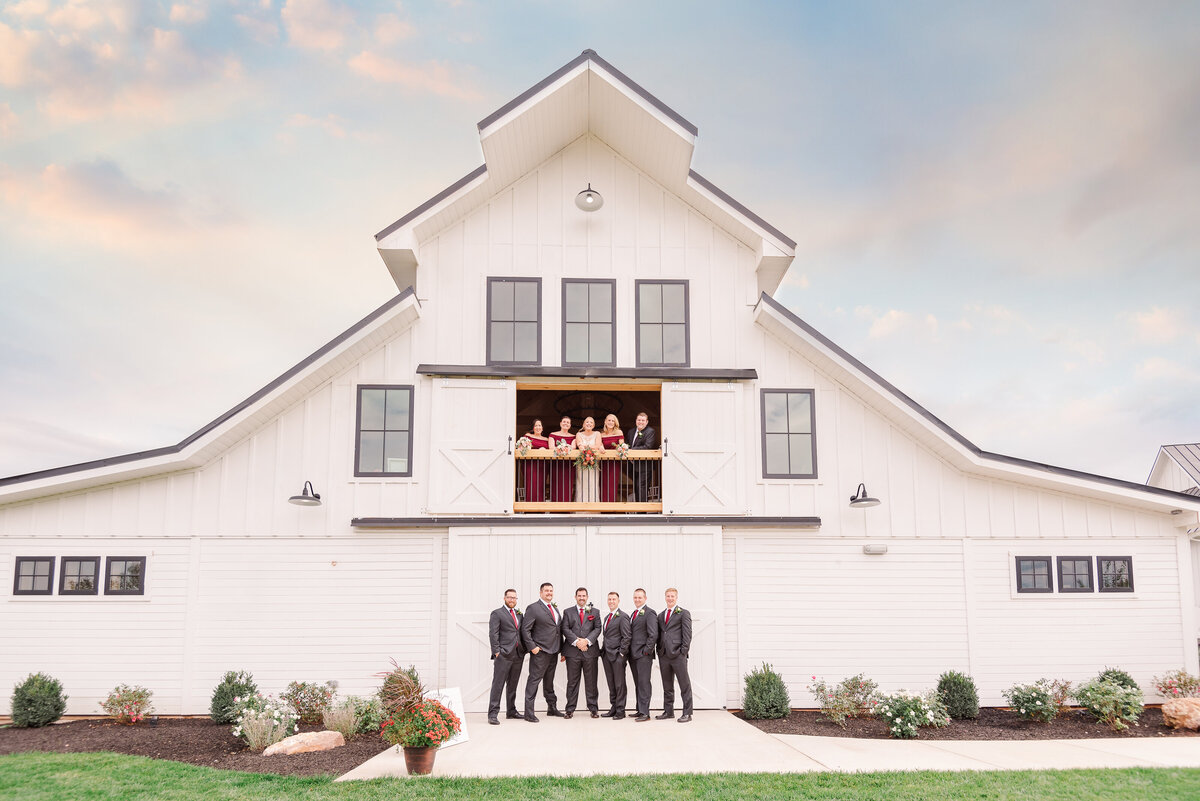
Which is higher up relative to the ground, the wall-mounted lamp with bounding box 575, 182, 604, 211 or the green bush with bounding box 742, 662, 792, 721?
the wall-mounted lamp with bounding box 575, 182, 604, 211

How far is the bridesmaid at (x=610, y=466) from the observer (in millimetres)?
14008

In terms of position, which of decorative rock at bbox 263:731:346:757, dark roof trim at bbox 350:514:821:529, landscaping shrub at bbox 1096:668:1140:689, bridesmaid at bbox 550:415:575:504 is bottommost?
decorative rock at bbox 263:731:346:757

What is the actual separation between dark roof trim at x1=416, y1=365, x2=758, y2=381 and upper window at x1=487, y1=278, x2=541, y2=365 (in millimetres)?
251

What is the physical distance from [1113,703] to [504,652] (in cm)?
877

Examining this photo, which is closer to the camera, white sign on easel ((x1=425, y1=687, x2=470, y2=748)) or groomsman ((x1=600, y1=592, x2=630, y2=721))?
white sign on easel ((x1=425, y1=687, x2=470, y2=748))

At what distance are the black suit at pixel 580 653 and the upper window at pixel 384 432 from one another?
3575 millimetres

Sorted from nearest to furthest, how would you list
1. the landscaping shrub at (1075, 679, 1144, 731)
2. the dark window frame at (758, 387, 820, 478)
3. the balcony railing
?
the landscaping shrub at (1075, 679, 1144, 731) < the balcony railing < the dark window frame at (758, 387, 820, 478)

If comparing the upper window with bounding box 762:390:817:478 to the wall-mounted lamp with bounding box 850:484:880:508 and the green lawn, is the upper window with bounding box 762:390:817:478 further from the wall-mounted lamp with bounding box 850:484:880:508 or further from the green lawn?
the green lawn

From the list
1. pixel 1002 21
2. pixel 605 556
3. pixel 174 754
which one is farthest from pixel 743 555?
pixel 1002 21

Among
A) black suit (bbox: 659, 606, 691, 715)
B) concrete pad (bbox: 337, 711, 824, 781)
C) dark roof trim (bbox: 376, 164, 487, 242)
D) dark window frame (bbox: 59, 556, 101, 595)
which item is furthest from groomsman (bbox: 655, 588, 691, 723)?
dark window frame (bbox: 59, 556, 101, 595)

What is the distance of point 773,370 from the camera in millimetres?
14070

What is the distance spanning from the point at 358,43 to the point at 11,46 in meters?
5.77

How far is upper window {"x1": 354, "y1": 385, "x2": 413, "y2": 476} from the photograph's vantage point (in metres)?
13.4

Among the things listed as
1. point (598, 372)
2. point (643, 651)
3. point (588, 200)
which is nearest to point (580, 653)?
point (643, 651)
